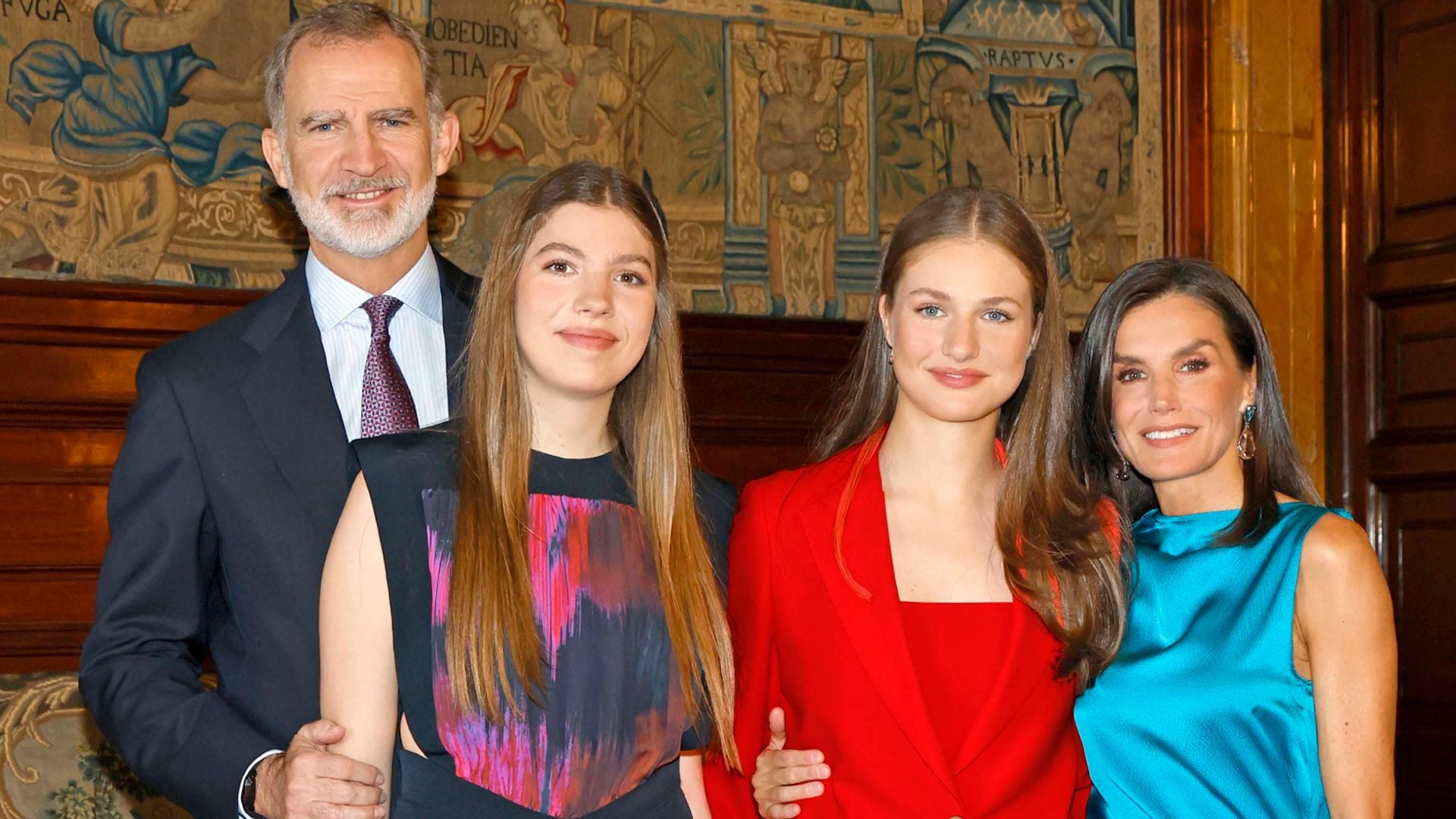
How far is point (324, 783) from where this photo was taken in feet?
6.64

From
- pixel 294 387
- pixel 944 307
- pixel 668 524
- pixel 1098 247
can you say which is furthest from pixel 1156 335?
pixel 1098 247

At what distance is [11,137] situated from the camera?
3.96 meters

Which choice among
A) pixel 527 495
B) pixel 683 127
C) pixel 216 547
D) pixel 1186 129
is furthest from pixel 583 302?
pixel 1186 129

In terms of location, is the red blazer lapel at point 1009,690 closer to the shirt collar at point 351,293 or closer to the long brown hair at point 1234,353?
the long brown hair at point 1234,353

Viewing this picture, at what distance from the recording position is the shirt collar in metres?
2.65

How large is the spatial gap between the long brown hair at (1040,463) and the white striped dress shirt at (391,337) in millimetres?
754

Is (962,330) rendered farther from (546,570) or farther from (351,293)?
(351,293)

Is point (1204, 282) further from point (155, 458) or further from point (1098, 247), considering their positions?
point (1098, 247)

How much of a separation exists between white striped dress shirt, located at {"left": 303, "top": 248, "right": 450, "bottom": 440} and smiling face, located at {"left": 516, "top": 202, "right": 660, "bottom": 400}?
391 millimetres

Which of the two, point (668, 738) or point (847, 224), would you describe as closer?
point (668, 738)

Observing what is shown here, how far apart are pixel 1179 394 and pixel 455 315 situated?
1295mm

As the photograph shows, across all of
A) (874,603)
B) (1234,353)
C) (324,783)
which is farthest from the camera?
(1234,353)

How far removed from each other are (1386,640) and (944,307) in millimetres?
888

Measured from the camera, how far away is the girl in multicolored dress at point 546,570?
84.2 inches
